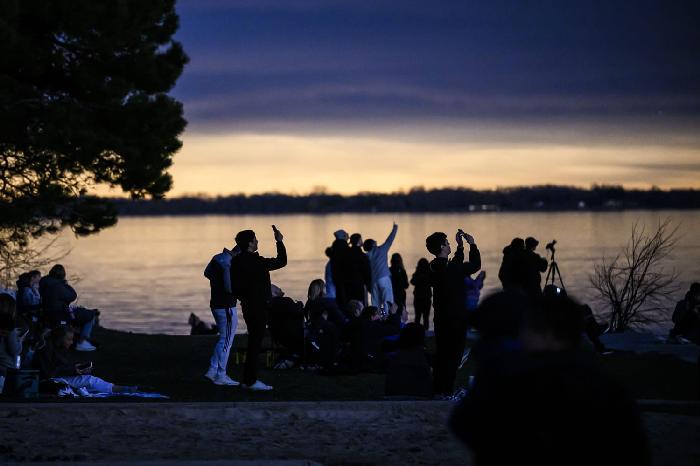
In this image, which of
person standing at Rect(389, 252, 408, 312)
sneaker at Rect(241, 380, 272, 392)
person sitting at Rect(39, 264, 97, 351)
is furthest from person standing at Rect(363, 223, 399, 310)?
sneaker at Rect(241, 380, 272, 392)

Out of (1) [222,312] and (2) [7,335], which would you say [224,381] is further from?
(2) [7,335]

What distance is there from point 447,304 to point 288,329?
15.0 ft

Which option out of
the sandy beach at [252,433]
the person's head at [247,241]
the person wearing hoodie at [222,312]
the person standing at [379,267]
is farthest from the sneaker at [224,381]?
the person standing at [379,267]

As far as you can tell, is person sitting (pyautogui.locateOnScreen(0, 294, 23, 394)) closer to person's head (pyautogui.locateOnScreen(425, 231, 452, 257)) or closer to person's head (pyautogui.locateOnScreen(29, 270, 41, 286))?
person's head (pyautogui.locateOnScreen(29, 270, 41, 286))

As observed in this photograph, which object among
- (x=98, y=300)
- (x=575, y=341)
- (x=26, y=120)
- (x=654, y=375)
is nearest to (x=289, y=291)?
(x=98, y=300)

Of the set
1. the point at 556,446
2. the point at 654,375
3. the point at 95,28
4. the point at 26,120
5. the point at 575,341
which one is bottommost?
the point at 654,375

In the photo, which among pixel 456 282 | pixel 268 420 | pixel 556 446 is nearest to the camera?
pixel 556 446

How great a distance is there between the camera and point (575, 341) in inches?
147

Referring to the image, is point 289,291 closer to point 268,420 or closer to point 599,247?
point 268,420

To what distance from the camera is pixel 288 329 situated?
1452 cm

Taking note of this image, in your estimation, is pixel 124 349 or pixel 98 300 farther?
pixel 98 300

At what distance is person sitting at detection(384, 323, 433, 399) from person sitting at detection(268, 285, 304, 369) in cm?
388

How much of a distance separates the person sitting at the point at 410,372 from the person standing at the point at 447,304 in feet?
0.43

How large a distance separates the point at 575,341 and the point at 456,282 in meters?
6.62
